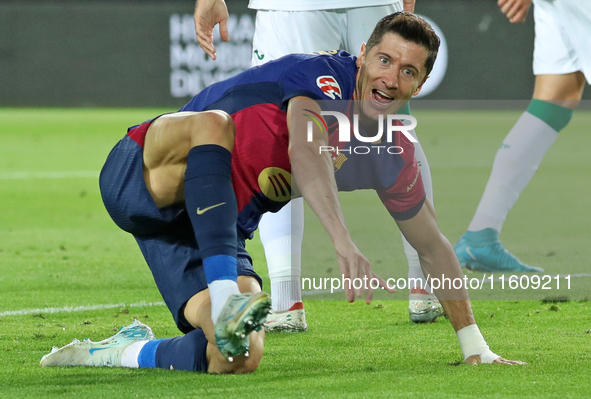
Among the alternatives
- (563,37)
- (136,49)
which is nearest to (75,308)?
(563,37)

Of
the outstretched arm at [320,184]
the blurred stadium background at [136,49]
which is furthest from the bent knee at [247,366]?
the blurred stadium background at [136,49]

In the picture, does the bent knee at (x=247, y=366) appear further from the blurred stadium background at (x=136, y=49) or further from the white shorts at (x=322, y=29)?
the blurred stadium background at (x=136, y=49)

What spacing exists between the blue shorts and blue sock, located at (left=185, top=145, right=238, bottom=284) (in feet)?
0.98

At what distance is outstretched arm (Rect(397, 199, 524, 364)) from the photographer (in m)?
2.75

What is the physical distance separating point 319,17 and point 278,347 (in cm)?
131

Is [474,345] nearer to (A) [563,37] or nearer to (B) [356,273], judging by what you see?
(B) [356,273]

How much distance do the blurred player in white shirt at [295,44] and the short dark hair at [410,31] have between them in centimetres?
73

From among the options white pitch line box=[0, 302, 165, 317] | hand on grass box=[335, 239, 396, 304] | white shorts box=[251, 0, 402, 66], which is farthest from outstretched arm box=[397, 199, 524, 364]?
white pitch line box=[0, 302, 165, 317]

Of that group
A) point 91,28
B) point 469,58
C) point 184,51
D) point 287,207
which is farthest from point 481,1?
point 287,207

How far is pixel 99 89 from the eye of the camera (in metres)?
17.4

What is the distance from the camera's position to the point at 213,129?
259 centimetres

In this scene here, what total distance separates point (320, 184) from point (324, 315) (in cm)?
143

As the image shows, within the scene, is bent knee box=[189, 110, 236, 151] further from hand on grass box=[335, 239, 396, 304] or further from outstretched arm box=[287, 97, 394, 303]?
hand on grass box=[335, 239, 396, 304]

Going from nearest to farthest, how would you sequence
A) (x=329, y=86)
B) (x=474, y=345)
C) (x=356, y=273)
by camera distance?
(x=356, y=273) → (x=329, y=86) → (x=474, y=345)
